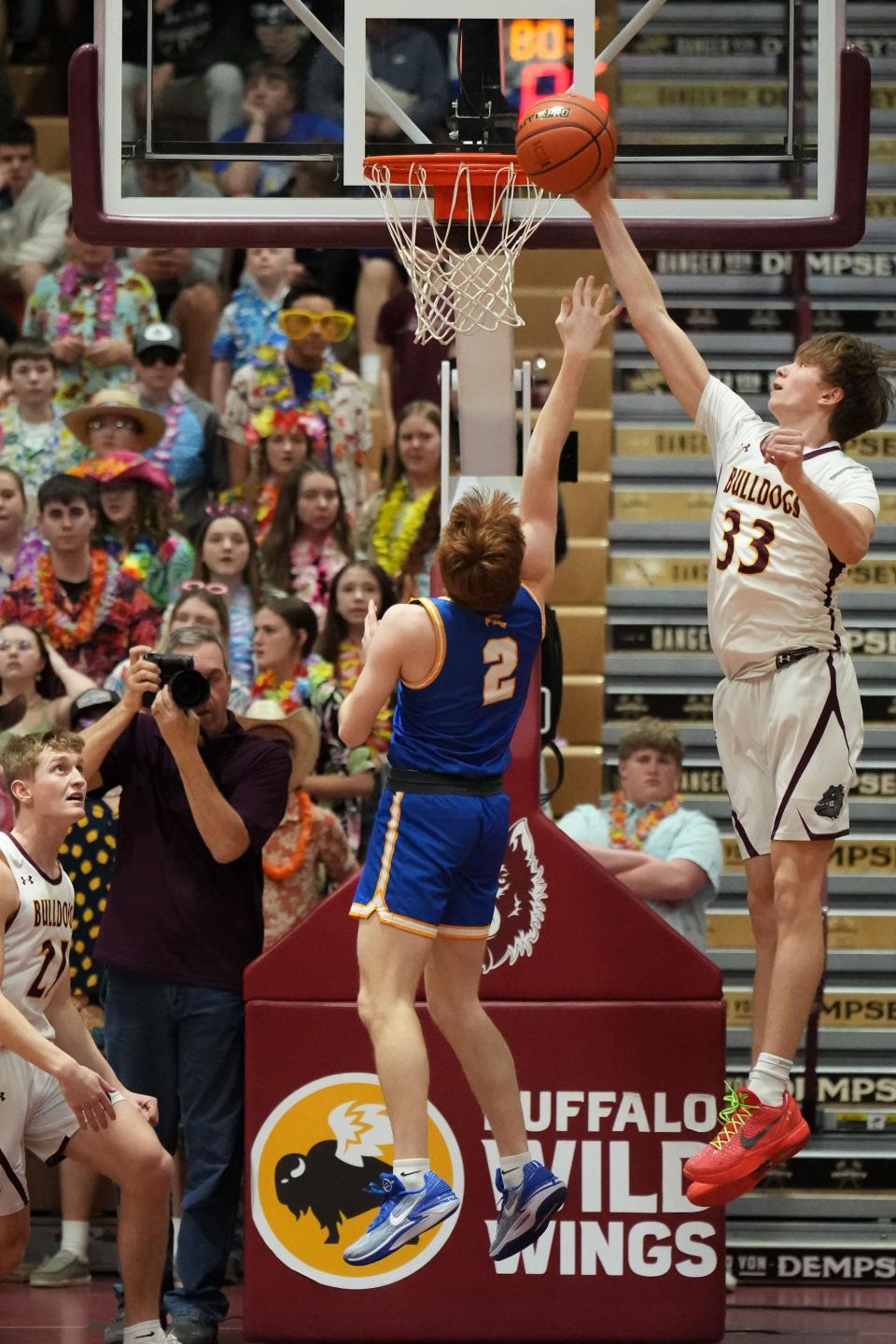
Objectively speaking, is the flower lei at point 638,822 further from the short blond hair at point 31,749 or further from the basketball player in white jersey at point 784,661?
the short blond hair at point 31,749

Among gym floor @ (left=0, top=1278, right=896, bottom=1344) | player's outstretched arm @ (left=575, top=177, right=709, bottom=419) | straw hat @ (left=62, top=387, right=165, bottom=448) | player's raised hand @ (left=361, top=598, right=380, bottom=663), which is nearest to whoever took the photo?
player's raised hand @ (left=361, top=598, right=380, bottom=663)

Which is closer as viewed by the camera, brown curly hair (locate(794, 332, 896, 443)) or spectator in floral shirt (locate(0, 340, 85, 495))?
brown curly hair (locate(794, 332, 896, 443))

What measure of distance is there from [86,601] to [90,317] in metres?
1.87

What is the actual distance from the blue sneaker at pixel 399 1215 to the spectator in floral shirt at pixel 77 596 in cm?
393

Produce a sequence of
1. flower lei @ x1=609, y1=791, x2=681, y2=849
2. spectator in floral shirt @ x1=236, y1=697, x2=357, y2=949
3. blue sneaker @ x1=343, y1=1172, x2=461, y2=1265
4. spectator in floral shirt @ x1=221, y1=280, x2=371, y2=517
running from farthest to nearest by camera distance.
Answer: spectator in floral shirt @ x1=221, y1=280, x2=371, y2=517
flower lei @ x1=609, y1=791, x2=681, y2=849
spectator in floral shirt @ x1=236, y1=697, x2=357, y2=949
blue sneaker @ x1=343, y1=1172, x2=461, y2=1265

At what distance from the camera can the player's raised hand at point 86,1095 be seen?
19.9 feet

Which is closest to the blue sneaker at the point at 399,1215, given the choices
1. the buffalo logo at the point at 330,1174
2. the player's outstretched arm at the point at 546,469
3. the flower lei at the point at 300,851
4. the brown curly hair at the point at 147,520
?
the buffalo logo at the point at 330,1174

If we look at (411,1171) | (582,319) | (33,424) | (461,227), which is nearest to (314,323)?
(33,424)

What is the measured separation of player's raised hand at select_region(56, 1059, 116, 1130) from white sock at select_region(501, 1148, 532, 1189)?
116 centimetres

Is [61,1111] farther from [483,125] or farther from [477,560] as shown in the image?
[483,125]

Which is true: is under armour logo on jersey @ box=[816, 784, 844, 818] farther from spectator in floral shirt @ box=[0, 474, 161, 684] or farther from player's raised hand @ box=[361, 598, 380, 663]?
spectator in floral shirt @ box=[0, 474, 161, 684]

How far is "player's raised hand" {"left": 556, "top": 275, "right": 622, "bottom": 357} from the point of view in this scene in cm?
610

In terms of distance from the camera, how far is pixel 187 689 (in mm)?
6883

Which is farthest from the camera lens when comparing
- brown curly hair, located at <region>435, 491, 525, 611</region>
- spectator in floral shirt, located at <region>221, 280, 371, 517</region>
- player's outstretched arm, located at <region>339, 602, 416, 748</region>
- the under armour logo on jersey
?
Result: spectator in floral shirt, located at <region>221, 280, 371, 517</region>
